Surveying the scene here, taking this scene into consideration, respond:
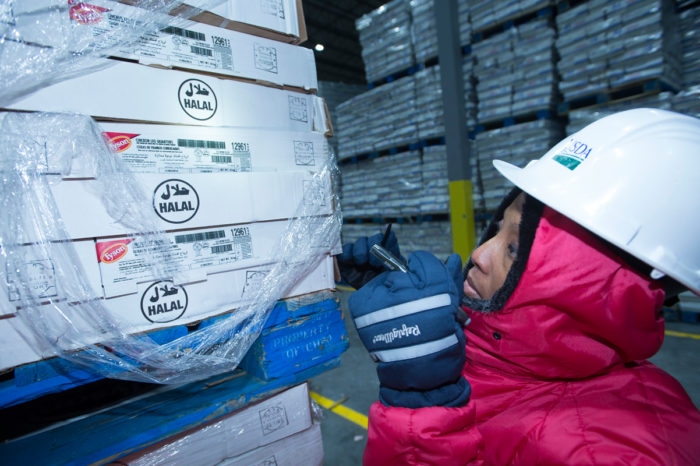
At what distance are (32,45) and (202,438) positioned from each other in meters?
1.15

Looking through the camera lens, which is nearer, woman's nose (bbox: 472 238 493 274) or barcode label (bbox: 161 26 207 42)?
barcode label (bbox: 161 26 207 42)

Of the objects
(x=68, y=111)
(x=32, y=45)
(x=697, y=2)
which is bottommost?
(x=68, y=111)

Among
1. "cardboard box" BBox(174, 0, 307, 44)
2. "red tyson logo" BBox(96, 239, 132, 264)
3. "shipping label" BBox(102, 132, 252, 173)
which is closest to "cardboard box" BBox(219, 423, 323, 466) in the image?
"red tyson logo" BBox(96, 239, 132, 264)

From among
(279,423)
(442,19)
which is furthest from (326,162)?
(442,19)

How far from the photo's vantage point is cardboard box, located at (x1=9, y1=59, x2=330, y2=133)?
0.87 m

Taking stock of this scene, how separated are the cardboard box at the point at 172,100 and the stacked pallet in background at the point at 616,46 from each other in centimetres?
362

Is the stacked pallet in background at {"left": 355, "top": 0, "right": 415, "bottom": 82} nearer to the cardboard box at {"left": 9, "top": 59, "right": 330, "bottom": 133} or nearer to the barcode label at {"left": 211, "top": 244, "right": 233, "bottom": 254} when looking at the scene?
the cardboard box at {"left": 9, "top": 59, "right": 330, "bottom": 133}

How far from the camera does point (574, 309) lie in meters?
0.89

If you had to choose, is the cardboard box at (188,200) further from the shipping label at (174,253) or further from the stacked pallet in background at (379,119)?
the stacked pallet in background at (379,119)

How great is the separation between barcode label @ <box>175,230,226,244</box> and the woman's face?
843mm

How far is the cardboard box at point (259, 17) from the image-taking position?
43.2 inches

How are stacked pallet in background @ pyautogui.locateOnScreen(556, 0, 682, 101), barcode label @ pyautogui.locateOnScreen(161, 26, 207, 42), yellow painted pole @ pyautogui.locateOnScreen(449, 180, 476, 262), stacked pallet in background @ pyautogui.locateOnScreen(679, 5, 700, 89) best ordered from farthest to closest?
yellow painted pole @ pyautogui.locateOnScreen(449, 180, 476, 262) < stacked pallet in background @ pyautogui.locateOnScreen(679, 5, 700, 89) < stacked pallet in background @ pyautogui.locateOnScreen(556, 0, 682, 101) < barcode label @ pyautogui.locateOnScreen(161, 26, 207, 42)

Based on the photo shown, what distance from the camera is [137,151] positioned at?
0.97m

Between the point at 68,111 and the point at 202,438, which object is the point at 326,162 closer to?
the point at 68,111
